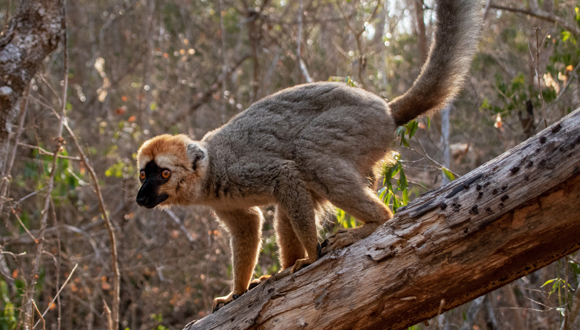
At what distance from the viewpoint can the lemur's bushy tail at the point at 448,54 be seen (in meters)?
4.26

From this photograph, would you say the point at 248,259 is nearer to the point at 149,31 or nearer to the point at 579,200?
the point at 579,200

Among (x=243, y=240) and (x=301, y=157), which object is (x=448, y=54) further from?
(x=243, y=240)

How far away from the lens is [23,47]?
5.12 meters

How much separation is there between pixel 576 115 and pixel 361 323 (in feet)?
6.68

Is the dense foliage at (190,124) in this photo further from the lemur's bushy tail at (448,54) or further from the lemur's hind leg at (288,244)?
the lemur's hind leg at (288,244)

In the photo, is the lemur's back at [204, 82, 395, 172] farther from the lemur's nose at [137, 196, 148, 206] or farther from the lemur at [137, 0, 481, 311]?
the lemur's nose at [137, 196, 148, 206]

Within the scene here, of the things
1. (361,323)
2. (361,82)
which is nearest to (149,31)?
(361,82)

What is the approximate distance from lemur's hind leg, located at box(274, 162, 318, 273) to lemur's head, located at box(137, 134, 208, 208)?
1005 millimetres

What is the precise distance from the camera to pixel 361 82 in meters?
7.13

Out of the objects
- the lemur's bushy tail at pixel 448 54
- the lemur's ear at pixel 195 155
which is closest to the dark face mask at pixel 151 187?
the lemur's ear at pixel 195 155

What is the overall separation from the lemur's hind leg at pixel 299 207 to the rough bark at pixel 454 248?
0.33m

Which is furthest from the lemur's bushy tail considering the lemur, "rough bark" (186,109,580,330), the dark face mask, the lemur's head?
the dark face mask

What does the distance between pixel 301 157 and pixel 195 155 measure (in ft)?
3.87

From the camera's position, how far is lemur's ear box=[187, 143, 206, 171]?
4891 mm
